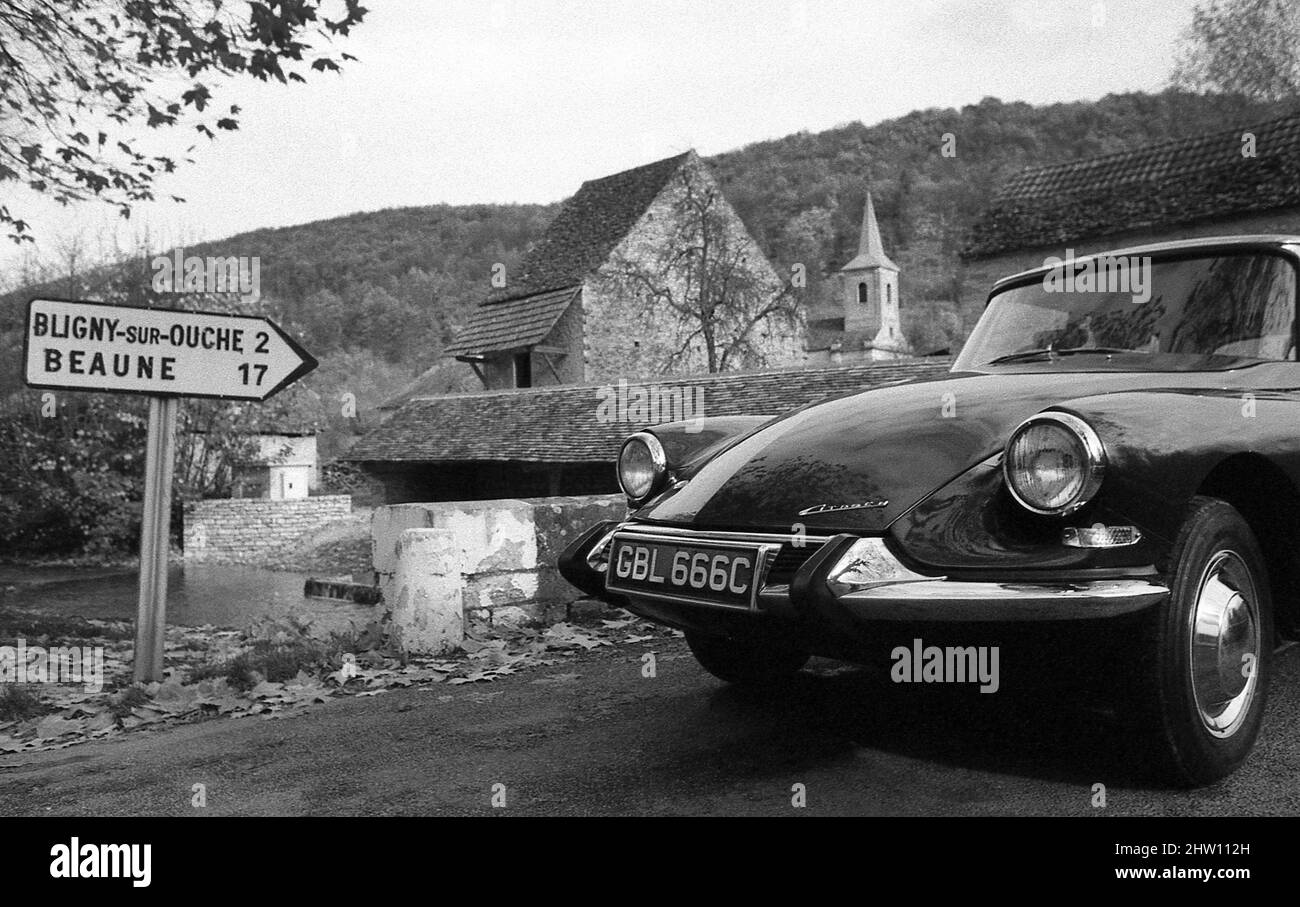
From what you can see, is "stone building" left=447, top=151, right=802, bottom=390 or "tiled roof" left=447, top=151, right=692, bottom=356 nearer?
"stone building" left=447, top=151, right=802, bottom=390

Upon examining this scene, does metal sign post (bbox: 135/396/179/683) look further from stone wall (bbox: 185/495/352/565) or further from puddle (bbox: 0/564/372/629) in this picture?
stone wall (bbox: 185/495/352/565)

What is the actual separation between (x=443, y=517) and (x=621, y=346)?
27151 mm

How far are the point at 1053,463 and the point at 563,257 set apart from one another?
32.4 metres

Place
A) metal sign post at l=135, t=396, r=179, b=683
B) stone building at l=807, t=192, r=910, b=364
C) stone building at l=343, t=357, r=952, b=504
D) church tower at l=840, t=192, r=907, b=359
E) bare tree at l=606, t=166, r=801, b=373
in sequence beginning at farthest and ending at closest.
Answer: church tower at l=840, t=192, r=907, b=359 < stone building at l=807, t=192, r=910, b=364 < bare tree at l=606, t=166, r=801, b=373 < stone building at l=343, t=357, r=952, b=504 < metal sign post at l=135, t=396, r=179, b=683

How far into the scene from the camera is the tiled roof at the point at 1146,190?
17.5 m

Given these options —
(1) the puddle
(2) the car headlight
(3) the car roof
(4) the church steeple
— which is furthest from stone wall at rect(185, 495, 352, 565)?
(4) the church steeple

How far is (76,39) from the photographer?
32.6ft

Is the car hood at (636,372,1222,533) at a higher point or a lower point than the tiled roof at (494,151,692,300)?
lower

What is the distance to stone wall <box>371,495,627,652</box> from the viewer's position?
5.38 m

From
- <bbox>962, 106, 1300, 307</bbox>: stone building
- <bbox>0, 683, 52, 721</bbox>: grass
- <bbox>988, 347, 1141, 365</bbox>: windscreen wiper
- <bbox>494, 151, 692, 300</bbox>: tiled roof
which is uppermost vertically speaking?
<bbox>494, 151, 692, 300</bbox>: tiled roof

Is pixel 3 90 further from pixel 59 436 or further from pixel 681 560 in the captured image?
pixel 59 436

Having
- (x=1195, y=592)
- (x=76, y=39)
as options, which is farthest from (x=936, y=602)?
(x=76, y=39)

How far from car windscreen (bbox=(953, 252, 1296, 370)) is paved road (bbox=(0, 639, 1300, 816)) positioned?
1.22 meters

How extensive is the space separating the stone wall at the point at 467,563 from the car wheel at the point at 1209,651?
3.43 metres
